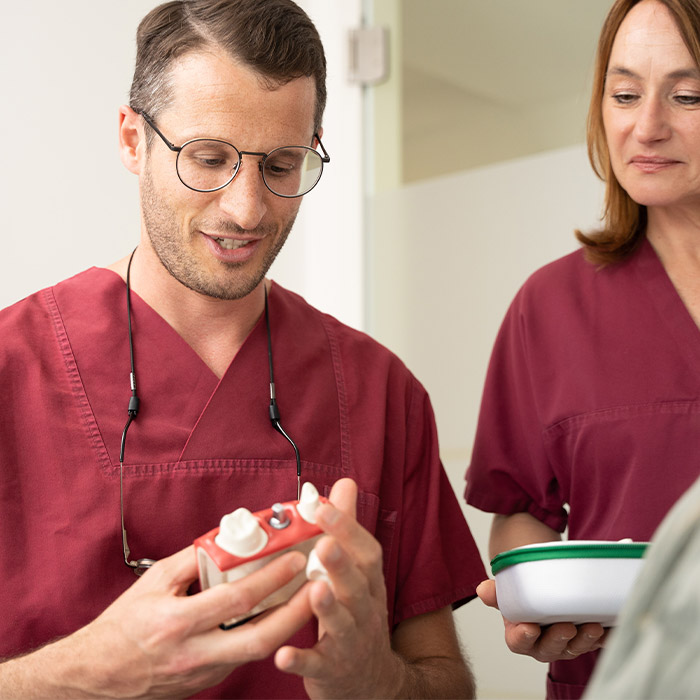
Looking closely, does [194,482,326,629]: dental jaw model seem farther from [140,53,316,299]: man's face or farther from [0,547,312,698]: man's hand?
[140,53,316,299]: man's face

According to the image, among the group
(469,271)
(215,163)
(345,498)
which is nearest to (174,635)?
(345,498)

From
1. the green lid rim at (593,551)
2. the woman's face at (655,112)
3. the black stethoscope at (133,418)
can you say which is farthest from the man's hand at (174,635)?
the woman's face at (655,112)

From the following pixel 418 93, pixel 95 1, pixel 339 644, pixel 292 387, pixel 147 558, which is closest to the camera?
pixel 339 644

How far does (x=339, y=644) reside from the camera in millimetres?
983

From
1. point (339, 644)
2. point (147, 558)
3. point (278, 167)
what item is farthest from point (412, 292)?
point (339, 644)

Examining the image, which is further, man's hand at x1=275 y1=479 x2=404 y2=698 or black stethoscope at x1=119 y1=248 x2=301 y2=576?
black stethoscope at x1=119 y1=248 x2=301 y2=576

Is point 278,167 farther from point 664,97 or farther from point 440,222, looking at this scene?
point 440,222

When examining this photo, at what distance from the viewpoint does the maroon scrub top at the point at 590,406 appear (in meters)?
1.47

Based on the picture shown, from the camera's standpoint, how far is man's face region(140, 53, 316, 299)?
1.30 metres

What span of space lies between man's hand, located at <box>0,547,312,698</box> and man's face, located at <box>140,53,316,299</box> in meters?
0.48

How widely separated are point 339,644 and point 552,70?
5.59 feet

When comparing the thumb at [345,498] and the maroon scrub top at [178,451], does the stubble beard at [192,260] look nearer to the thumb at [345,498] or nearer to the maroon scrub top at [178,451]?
the maroon scrub top at [178,451]

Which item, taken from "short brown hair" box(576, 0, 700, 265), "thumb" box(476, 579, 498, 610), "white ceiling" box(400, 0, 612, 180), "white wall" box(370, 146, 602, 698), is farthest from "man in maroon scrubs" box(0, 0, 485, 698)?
"white ceiling" box(400, 0, 612, 180)

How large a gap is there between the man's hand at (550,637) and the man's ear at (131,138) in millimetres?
752
